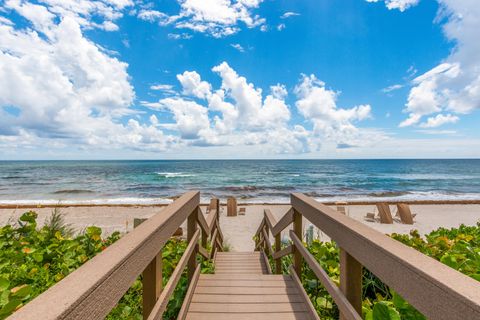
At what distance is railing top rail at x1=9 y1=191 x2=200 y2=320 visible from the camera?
0.61 m

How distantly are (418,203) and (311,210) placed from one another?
20.7 m

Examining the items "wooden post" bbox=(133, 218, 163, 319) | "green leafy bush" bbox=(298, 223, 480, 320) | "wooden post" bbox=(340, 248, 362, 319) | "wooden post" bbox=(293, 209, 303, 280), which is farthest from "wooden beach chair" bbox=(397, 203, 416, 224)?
"wooden post" bbox=(133, 218, 163, 319)

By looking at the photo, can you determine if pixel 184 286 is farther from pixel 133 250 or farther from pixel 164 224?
pixel 133 250

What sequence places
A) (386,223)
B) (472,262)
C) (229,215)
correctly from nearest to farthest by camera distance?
(472,262) → (386,223) → (229,215)

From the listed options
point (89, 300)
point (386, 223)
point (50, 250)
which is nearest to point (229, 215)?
point (386, 223)

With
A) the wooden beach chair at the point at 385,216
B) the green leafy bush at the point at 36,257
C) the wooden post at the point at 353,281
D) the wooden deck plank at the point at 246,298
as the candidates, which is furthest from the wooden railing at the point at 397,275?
the wooden beach chair at the point at 385,216

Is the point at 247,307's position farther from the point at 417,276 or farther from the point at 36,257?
the point at 36,257

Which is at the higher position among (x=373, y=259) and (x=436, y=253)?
(x=373, y=259)

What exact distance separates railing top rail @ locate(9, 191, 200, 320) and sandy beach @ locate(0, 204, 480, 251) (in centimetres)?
798

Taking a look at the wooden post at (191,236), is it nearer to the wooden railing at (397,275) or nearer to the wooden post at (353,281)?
the wooden railing at (397,275)

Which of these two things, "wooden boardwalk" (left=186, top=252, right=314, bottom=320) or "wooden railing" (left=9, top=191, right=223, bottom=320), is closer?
"wooden railing" (left=9, top=191, right=223, bottom=320)

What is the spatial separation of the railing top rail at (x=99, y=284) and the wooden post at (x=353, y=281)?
3.18ft

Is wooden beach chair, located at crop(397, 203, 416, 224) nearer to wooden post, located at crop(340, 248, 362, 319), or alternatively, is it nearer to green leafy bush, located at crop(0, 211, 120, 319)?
green leafy bush, located at crop(0, 211, 120, 319)

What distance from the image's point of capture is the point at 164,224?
1.50 meters
